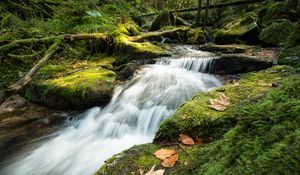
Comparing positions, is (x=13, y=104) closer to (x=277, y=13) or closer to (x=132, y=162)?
(x=132, y=162)

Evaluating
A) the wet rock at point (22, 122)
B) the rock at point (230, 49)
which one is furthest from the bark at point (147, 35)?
the wet rock at point (22, 122)

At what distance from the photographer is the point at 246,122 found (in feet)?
4.92

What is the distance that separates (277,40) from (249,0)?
5431 millimetres

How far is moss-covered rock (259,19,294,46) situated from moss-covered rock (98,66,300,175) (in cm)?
608

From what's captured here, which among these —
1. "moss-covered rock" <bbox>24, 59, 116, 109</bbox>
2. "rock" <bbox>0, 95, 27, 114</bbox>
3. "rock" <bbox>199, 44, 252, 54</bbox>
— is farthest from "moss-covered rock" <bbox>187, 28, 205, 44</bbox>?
"rock" <bbox>0, 95, 27, 114</bbox>

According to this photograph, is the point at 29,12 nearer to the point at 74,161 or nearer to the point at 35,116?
the point at 35,116

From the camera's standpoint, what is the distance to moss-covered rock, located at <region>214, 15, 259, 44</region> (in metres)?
9.79

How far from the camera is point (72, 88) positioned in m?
6.99

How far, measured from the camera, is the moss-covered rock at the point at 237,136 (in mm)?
1107

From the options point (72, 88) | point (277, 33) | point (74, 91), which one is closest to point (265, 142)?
point (74, 91)

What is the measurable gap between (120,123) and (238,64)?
347 centimetres

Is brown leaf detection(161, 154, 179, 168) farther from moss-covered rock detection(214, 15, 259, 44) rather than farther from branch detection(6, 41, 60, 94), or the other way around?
moss-covered rock detection(214, 15, 259, 44)

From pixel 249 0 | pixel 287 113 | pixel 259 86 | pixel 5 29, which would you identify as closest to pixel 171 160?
pixel 287 113

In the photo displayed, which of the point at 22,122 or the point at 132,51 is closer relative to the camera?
the point at 22,122
